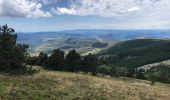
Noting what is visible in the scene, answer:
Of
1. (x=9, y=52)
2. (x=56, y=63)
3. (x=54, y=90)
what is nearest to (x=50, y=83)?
(x=54, y=90)

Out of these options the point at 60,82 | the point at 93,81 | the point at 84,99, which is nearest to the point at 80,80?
the point at 93,81

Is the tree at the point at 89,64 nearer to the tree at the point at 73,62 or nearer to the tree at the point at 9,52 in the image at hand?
the tree at the point at 73,62

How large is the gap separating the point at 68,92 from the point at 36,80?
8554mm

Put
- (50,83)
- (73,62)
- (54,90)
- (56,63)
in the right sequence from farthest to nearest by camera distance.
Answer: (73,62) → (56,63) → (50,83) → (54,90)

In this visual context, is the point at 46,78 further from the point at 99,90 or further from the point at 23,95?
the point at 23,95

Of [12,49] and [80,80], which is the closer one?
[80,80]

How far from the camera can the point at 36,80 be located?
49.0 m

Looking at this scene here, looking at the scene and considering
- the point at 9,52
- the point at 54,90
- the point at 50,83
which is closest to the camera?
the point at 54,90

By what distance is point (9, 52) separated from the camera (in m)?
58.3

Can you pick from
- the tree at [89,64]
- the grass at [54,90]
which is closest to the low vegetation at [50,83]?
the grass at [54,90]

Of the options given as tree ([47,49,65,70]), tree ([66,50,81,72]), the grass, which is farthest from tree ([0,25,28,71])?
tree ([66,50,81,72])

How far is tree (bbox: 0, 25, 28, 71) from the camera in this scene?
5708cm

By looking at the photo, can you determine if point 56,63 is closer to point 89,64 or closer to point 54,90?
point 89,64

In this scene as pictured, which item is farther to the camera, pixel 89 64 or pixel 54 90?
pixel 89 64
